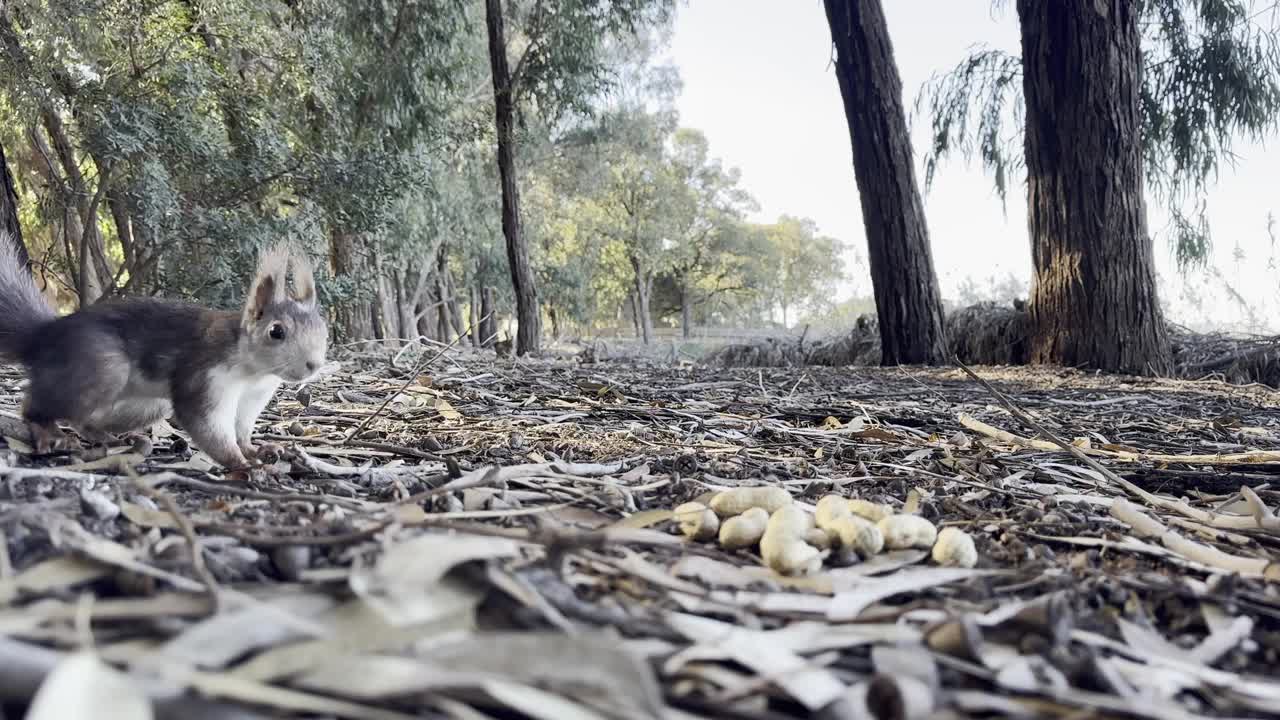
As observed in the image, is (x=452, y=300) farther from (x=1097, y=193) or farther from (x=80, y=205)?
(x=1097, y=193)

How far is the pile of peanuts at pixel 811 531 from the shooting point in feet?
2.67

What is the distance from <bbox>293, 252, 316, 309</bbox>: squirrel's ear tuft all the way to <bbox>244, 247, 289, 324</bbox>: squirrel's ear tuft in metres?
0.04

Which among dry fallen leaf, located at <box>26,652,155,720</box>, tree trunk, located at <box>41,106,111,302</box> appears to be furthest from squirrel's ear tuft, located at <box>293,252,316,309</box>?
tree trunk, located at <box>41,106,111,302</box>

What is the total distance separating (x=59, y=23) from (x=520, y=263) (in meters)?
3.64

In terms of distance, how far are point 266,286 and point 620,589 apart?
1.07 meters

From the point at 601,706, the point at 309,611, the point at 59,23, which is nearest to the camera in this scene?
the point at 601,706

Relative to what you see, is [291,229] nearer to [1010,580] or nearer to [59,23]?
[59,23]

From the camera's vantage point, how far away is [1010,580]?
0.78m

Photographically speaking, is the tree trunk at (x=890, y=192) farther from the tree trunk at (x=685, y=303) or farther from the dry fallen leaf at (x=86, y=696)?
the tree trunk at (x=685, y=303)

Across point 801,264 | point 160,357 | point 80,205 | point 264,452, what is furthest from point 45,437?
point 801,264

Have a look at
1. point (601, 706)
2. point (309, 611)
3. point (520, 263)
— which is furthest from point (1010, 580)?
point (520, 263)

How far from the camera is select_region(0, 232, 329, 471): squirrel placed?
132 cm

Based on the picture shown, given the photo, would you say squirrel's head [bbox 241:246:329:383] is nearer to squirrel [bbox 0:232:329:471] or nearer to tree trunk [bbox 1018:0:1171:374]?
squirrel [bbox 0:232:329:471]

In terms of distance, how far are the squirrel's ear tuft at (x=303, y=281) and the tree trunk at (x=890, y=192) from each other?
3.51 m
